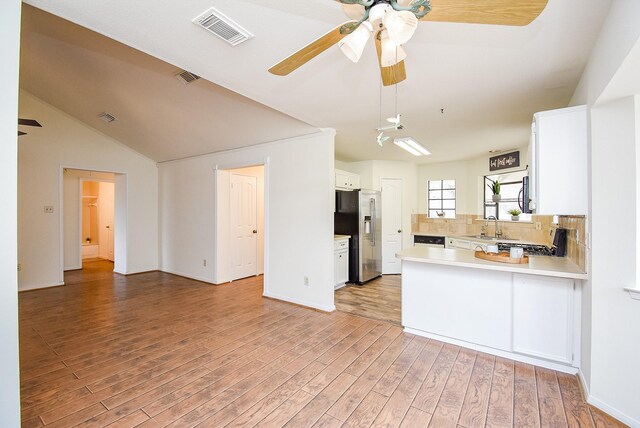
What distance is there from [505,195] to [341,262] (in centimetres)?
343

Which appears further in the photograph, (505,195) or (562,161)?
(505,195)

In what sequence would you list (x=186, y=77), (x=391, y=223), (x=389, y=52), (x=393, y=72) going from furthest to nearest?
(x=391, y=223), (x=186, y=77), (x=393, y=72), (x=389, y=52)

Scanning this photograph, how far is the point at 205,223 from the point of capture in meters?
5.52

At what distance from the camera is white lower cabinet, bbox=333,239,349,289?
4.90 m

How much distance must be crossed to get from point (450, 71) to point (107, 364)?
389 centimetres

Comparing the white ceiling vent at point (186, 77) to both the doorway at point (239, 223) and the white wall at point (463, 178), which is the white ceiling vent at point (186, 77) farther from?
the white wall at point (463, 178)

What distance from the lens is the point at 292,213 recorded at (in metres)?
4.19

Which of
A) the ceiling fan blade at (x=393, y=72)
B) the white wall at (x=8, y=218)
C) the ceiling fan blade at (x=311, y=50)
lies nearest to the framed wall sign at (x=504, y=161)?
the ceiling fan blade at (x=393, y=72)

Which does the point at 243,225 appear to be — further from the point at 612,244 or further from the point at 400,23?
the point at 612,244

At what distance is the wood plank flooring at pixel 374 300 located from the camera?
3.75m

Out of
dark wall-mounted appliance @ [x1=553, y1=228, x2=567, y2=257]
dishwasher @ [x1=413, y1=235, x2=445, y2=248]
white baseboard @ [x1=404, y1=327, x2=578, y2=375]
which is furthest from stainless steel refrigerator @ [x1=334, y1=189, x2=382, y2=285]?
dark wall-mounted appliance @ [x1=553, y1=228, x2=567, y2=257]

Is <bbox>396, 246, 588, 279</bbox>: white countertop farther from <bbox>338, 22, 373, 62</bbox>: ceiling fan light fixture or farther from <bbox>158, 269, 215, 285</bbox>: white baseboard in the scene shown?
<bbox>158, 269, 215, 285</bbox>: white baseboard

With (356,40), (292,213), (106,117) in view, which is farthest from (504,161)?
(106,117)

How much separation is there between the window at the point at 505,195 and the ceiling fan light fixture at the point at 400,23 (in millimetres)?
5075
